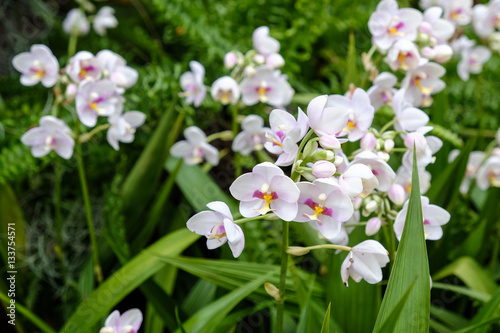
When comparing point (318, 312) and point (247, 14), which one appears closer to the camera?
point (318, 312)

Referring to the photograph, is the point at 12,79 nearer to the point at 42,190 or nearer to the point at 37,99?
the point at 37,99

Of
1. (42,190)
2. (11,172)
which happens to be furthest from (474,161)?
(42,190)

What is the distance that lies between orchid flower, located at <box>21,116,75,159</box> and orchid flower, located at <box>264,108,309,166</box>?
61cm

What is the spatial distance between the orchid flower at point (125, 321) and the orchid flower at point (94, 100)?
0.43 metres

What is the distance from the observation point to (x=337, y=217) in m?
0.72

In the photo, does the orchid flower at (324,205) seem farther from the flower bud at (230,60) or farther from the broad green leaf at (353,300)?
the flower bud at (230,60)

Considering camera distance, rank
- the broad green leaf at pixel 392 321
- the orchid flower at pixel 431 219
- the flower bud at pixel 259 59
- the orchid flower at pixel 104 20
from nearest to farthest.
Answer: the broad green leaf at pixel 392 321, the orchid flower at pixel 431 219, the flower bud at pixel 259 59, the orchid flower at pixel 104 20

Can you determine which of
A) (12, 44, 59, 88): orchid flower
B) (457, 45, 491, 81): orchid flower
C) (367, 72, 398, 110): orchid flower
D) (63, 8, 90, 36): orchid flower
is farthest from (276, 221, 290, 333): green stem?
(63, 8, 90, 36): orchid flower

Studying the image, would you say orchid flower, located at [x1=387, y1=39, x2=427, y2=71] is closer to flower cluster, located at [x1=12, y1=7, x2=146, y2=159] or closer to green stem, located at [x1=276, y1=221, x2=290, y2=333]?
green stem, located at [x1=276, y1=221, x2=290, y2=333]

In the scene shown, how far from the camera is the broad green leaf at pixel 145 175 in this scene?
1.46m

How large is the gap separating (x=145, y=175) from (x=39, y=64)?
0.44 m

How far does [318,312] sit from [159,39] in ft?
4.98

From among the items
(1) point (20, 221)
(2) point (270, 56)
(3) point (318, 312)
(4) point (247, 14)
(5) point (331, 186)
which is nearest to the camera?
(5) point (331, 186)

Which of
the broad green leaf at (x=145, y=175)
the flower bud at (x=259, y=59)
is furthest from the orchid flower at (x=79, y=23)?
the flower bud at (x=259, y=59)
